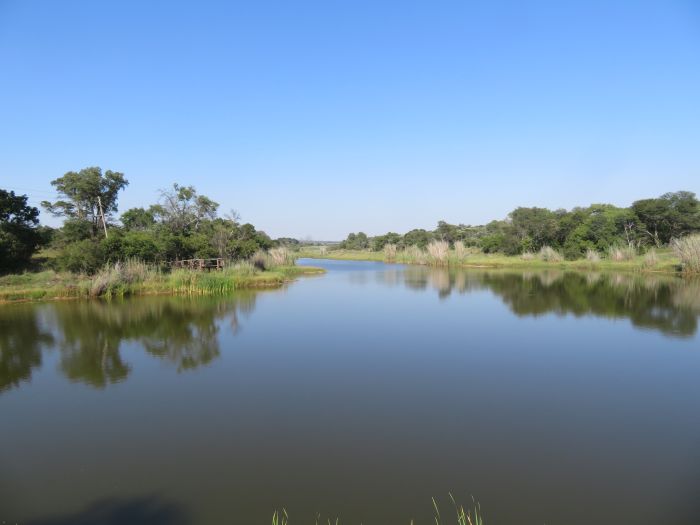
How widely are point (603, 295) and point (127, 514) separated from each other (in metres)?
22.7

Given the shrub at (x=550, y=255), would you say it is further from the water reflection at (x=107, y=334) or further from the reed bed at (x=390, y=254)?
the water reflection at (x=107, y=334)

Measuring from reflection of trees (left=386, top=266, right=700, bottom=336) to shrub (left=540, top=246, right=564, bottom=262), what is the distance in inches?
383

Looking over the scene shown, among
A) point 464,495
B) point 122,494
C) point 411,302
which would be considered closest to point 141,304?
point 411,302

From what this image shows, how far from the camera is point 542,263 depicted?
41.9m

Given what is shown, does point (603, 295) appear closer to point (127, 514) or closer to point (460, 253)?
point (127, 514)

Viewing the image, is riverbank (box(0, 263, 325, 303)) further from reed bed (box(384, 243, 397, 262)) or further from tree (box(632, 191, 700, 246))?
tree (box(632, 191, 700, 246))

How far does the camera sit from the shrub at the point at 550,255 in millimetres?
42031

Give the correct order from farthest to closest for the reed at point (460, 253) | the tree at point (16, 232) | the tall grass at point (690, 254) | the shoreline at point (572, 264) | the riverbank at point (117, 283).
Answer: the reed at point (460, 253), the shoreline at point (572, 264), the tall grass at point (690, 254), the tree at point (16, 232), the riverbank at point (117, 283)

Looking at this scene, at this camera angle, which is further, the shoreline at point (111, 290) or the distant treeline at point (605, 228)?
the distant treeline at point (605, 228)

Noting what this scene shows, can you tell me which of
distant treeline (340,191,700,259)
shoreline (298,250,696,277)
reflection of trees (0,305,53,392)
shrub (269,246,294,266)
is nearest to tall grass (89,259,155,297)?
reflection of trees (0,305,53,392)

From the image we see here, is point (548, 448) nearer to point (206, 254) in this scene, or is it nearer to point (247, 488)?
point (247, 488)

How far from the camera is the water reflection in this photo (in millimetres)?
10227

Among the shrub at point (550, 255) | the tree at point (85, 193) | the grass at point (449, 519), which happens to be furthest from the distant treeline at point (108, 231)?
the shrub at point (550, 255)

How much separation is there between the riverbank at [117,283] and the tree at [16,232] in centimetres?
227
